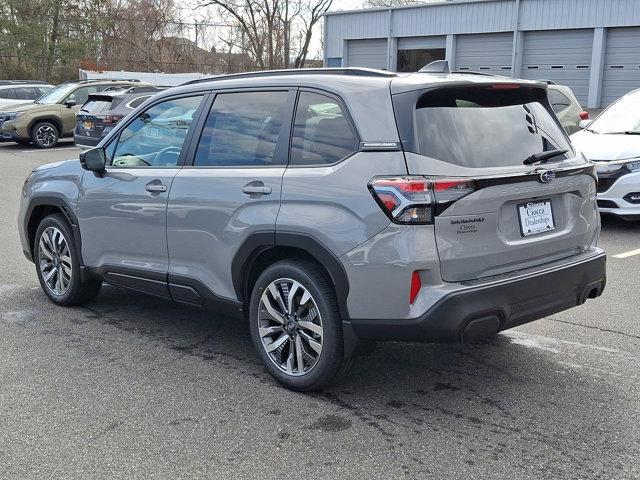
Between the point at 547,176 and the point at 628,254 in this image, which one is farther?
the point at 628,254

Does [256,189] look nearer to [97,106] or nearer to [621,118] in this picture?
[621,118]

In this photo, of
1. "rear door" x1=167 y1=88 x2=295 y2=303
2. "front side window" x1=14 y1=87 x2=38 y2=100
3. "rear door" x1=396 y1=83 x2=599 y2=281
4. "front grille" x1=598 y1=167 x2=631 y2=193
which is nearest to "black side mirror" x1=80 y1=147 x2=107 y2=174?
"rear door" x1=167 y1=88 x2=295 y2=303

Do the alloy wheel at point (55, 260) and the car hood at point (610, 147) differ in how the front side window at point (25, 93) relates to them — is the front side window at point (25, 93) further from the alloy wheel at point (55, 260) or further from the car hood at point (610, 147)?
the alloy wheel at point (55, 260)

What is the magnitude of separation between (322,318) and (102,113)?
14.3m

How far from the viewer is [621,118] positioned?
34.0 feet

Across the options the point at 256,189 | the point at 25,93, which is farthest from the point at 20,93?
the point at 256,189

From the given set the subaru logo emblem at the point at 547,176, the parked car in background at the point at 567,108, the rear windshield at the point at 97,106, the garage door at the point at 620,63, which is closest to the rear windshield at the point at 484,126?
the subaru logo emblem at the point at 547,176

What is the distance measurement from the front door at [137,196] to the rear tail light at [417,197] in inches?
68.2

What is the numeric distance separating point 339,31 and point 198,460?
1467 inches

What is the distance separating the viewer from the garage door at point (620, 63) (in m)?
27.9

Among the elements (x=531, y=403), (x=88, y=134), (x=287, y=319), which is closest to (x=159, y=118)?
(x=287, y=319)

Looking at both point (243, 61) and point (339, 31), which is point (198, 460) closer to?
point (339, 31)

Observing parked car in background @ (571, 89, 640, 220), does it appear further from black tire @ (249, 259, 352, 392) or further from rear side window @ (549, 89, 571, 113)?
black tire @ (249, 259, 352, 392)

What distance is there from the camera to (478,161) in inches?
156
